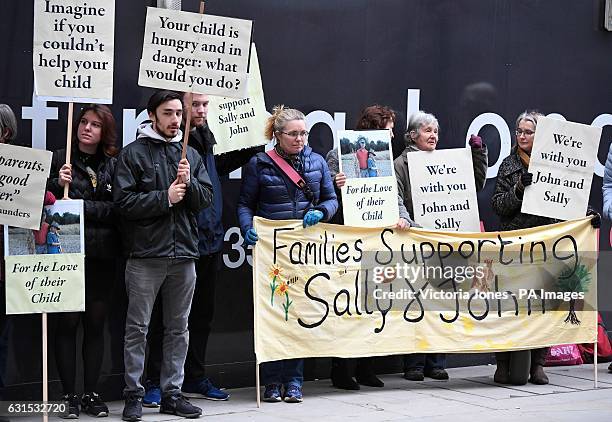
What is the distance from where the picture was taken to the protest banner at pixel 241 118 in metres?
8.74

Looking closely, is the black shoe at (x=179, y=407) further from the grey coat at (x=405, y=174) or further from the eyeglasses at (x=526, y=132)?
the eyeglasses at (x=526, y=132)

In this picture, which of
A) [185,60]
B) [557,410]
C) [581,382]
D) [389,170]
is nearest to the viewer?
[185,60]

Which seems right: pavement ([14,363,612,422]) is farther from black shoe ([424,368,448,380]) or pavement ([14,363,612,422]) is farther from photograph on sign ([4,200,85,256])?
photograph on sign ([4,200,85,256])

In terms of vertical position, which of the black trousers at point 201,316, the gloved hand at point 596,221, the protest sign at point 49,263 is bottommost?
the black trousers at point 201,316

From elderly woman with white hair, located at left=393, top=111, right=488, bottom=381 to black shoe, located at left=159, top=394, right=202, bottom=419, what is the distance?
2.29m

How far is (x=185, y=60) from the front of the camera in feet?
25.2

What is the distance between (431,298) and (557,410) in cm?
131

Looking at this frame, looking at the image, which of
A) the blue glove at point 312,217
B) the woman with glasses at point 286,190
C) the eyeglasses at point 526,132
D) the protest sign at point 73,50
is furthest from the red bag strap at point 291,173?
the eyeglasses at point 526,132

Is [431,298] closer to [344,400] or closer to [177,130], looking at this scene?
[344,400]

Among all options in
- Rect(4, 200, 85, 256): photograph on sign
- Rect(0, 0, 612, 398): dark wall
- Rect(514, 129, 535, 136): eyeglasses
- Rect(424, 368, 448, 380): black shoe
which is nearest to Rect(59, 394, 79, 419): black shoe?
Rect(0, 0, 612, 398): dark wall

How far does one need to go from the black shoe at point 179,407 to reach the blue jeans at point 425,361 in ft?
7.48

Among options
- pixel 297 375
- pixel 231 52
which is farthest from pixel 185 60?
pixel 297 375

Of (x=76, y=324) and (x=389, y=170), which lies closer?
(x=76, y=324)

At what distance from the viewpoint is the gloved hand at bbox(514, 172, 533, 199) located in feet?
29.9
